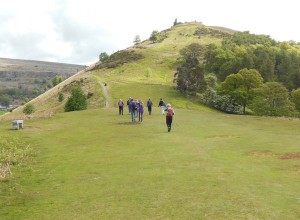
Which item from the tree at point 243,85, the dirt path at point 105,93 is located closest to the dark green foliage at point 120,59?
the dirt path at point 105,93

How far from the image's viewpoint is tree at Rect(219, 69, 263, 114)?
333 ft

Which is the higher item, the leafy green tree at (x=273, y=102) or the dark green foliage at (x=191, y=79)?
the dark green foliage at (x=191, y=79)

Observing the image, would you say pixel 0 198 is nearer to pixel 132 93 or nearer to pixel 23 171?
pixel 23 171

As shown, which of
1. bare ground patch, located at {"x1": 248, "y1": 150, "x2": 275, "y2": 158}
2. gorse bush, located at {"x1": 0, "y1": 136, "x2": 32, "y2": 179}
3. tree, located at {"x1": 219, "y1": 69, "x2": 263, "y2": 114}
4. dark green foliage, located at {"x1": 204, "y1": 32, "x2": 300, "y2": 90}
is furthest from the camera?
dark green foliage, located at {"x1": 204, "y1": 32, "x2": 300, "y2": 90}

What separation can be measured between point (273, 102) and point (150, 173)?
70.9 metres

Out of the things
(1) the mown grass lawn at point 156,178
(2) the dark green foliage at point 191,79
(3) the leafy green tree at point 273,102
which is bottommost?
(1) the mown grass lawn at point 156,178

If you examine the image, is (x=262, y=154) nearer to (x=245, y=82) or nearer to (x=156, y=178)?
(x=156, y=178)

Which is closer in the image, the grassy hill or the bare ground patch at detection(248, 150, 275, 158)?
the grassy hill

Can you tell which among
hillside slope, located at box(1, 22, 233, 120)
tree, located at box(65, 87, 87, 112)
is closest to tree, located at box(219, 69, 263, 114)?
hillside slope, located at box(1, 22, 233, 120)

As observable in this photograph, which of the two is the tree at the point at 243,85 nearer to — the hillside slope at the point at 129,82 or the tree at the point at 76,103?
the hillside slope at the point at 129,82

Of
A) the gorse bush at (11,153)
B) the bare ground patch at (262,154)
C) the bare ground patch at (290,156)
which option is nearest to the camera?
the gorse bush at (11,153)

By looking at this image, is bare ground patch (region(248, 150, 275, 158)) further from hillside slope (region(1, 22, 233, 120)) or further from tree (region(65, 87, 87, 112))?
tree (region(65, 87, 87, 112))

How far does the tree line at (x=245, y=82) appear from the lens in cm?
8338

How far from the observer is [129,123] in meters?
43.7
